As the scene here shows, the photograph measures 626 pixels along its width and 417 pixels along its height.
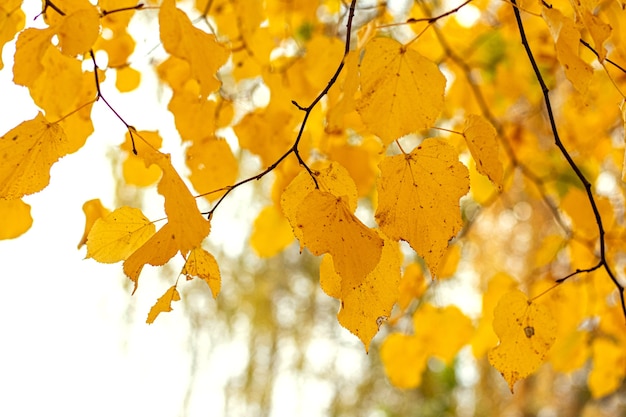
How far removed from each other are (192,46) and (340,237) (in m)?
0.16

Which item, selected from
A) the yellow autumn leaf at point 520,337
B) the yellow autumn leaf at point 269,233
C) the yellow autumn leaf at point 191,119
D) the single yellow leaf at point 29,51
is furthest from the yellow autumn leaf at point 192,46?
the yellow autumn leaf at point 269,233

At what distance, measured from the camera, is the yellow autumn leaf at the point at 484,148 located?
0.45 meters

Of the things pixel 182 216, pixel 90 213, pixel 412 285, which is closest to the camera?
pixel 182 216

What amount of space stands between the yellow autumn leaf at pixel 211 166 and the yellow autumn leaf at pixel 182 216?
0.30m

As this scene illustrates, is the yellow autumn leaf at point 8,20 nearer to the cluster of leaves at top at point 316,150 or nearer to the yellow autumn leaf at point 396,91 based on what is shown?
the cluster of leaves at top at point 316,150

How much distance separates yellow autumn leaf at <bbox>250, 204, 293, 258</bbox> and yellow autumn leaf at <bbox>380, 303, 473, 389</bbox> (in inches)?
10.6

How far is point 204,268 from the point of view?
463mm

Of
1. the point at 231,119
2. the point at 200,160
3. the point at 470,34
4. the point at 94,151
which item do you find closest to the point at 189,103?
the point at 200,160

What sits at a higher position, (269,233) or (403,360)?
(269,233)

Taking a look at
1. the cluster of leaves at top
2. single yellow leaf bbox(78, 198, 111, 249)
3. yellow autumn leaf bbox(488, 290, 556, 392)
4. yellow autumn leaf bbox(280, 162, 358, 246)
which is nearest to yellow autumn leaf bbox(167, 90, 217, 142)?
the cluster of leaves at top

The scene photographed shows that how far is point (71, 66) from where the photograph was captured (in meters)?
0.56

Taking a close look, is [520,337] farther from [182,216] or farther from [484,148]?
[182,216]

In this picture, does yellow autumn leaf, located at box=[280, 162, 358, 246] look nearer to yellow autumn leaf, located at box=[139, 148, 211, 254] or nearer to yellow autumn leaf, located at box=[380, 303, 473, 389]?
yellow autumn leaf, located at box=[139, 148, 211, 254]

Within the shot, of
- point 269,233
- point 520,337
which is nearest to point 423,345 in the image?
point 269,233
